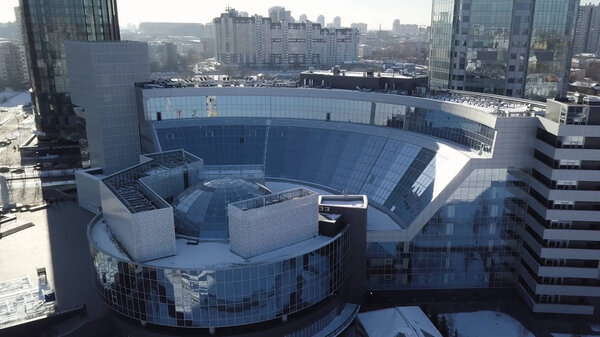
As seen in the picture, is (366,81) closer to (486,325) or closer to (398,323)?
(486,325)

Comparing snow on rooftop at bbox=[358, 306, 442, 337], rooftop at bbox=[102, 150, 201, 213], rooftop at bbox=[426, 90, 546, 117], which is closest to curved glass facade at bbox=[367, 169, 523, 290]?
rooftop at bbox=[426, 90, 546, 117]

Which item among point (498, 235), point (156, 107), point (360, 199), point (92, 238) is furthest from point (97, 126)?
point (498, 235)

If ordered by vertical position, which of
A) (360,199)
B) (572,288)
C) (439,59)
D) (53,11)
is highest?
(53,11)

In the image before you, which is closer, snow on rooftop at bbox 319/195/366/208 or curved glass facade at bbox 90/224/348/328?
curved glass facade at bbox 90/224/348/328

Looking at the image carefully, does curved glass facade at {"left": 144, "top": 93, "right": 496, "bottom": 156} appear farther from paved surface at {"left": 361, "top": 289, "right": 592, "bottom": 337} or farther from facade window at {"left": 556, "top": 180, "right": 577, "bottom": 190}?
paved surface at {"left": 361, "top": 289, "right": 592, "bottom": 337}

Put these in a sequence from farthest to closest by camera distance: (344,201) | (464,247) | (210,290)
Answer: (464,247) < (344,201) < (210,290)

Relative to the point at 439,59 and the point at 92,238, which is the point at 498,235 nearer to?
the point at 92,238

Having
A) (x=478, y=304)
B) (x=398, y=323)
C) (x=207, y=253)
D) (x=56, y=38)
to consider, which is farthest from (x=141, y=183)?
(x=56, y=38)
